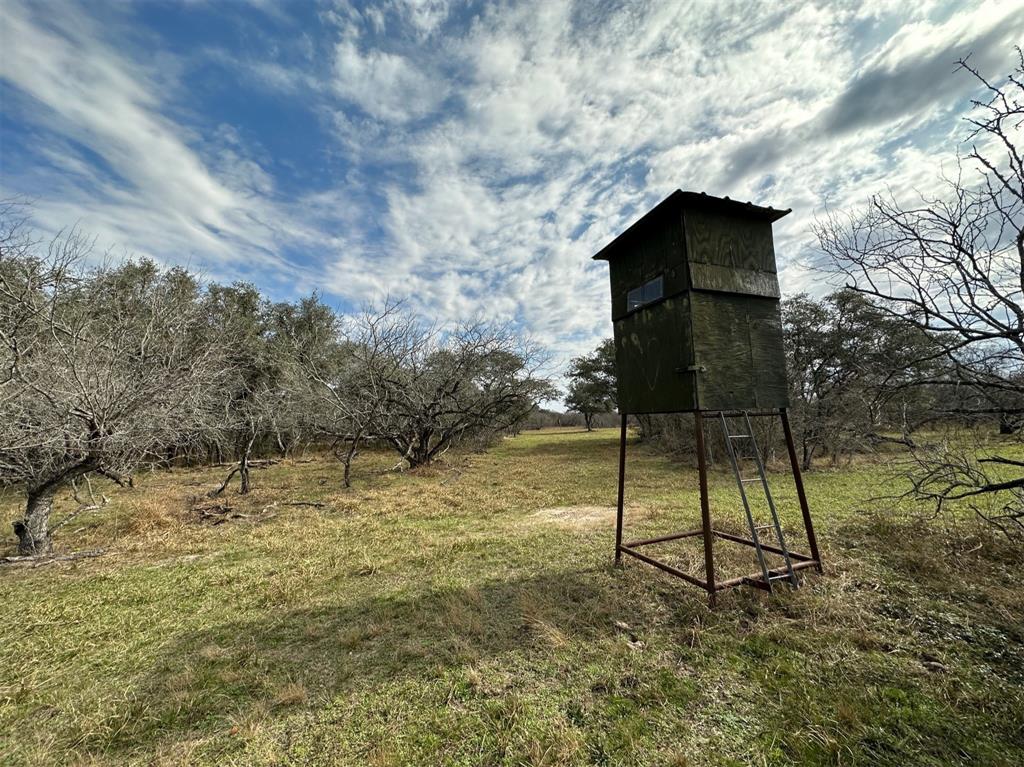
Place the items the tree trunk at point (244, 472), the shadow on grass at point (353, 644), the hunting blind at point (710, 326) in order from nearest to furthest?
the shadow on grass at point (353, 644)
the hunting blind at point (710, 326)
the tree trunk at point (244, 472)

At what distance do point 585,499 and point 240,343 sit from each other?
14.1 m

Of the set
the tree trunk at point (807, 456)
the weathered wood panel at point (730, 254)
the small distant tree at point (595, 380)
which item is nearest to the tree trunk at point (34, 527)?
the weathered wood panel at point (730, 254)

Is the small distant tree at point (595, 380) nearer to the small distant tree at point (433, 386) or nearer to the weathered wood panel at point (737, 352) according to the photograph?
the small distant tree at point (433, 386)

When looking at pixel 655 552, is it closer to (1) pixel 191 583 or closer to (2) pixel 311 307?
(1) pixel 191 583

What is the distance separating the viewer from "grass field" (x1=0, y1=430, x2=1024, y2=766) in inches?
84.3

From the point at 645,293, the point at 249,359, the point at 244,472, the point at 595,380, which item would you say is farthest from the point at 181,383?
the point at 595,380

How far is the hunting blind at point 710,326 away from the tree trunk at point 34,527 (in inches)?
297

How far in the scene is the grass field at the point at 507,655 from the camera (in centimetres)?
214

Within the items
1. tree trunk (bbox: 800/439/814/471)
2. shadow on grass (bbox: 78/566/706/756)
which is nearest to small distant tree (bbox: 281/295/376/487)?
shadow on grass (bbox: 78/566/706/756)

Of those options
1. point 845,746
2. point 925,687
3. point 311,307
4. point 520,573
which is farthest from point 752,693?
point 311,307

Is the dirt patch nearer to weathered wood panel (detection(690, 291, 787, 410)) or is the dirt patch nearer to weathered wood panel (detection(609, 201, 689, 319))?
weathered wood panel (detection(690, 291, 787, 410))

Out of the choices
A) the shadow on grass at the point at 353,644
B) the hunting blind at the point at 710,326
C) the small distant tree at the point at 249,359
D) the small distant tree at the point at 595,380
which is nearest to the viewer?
the shadow on grass at the point at 353,644

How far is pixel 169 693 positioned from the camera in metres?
2.65

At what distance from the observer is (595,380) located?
2691cm
